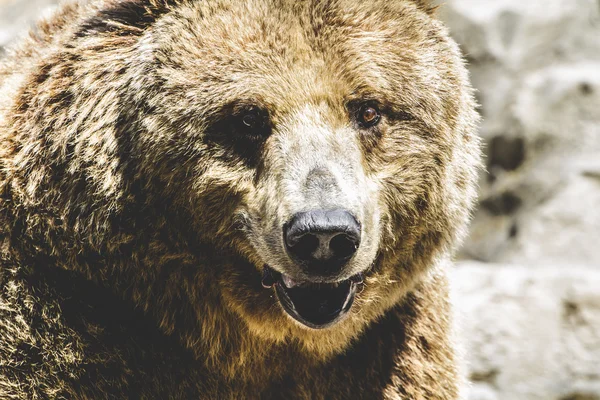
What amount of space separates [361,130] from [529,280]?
3.08 metres

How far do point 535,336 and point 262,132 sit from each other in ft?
11.1

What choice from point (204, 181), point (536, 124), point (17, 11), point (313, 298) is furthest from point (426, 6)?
point (17, 11)

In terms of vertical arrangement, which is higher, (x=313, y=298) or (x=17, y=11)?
(x=313, y=298)

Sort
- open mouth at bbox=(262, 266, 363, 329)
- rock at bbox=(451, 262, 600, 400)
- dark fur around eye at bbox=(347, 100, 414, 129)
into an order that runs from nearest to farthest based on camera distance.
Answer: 1. open mouth at bbox=(262, 266, 363, 329)
2. dark fur around eye at bbox=(347, 100, 414, 129)
3. rock at bbox=(451, 262, 600, 400)

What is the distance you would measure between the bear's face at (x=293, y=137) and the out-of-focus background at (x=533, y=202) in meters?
2.52

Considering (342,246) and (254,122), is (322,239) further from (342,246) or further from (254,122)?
(254,122)

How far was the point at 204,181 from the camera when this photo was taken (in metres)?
3.42

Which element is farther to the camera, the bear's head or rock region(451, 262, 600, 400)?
rock region(451, 262, 600, 400)

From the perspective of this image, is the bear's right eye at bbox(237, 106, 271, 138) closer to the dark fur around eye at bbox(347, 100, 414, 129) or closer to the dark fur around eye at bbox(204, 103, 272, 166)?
the dark fur around eye at bbox(204, 103, 272, 166)

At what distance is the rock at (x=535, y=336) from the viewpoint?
19.5ft

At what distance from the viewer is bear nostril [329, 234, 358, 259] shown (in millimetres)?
3107

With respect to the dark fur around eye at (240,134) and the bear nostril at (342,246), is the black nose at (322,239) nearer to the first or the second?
the bear nostril at (342,246)

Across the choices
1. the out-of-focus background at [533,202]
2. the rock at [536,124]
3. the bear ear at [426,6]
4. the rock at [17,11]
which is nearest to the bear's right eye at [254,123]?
the bear ear at [426,6]

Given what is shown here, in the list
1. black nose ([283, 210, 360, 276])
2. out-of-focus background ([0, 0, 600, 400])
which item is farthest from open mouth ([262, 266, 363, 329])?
out-of-focus background ([0, 0, 600, 400])
